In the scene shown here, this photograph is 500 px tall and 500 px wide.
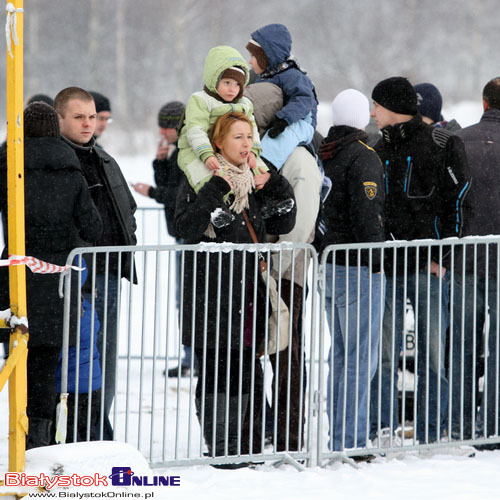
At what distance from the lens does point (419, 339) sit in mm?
5414

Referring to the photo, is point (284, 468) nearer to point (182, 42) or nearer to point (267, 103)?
point (267, 103)

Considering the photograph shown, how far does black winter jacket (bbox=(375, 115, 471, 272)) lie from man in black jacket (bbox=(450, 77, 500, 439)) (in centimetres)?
16

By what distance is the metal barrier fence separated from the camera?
4789 millimetres

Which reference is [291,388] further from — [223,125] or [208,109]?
[208,109]

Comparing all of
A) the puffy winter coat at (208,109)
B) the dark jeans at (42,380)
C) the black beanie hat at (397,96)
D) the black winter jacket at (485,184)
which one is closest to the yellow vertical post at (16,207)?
the dark jeans at (42,380)

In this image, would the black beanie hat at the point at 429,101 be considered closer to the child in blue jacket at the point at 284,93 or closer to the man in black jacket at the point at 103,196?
the child in blue jacket at the point at 284,93

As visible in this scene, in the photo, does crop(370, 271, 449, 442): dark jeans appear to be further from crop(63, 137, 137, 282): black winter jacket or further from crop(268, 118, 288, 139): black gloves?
crop(63, 137, 137, 282): black winter jacket

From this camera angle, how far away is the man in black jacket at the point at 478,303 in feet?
17.7

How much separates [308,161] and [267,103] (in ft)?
1.41

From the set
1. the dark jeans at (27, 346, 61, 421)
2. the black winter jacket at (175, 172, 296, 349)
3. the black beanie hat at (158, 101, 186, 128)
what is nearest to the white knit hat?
the black winter jacket at (175, 172, 296, 349)

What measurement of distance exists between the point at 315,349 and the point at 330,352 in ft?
0.44

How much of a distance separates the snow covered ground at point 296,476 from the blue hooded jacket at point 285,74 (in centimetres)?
188

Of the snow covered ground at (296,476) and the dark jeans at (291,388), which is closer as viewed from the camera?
the snow covered ground at (296,476)

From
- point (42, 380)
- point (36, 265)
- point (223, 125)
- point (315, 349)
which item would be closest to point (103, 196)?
point (223, 125)
